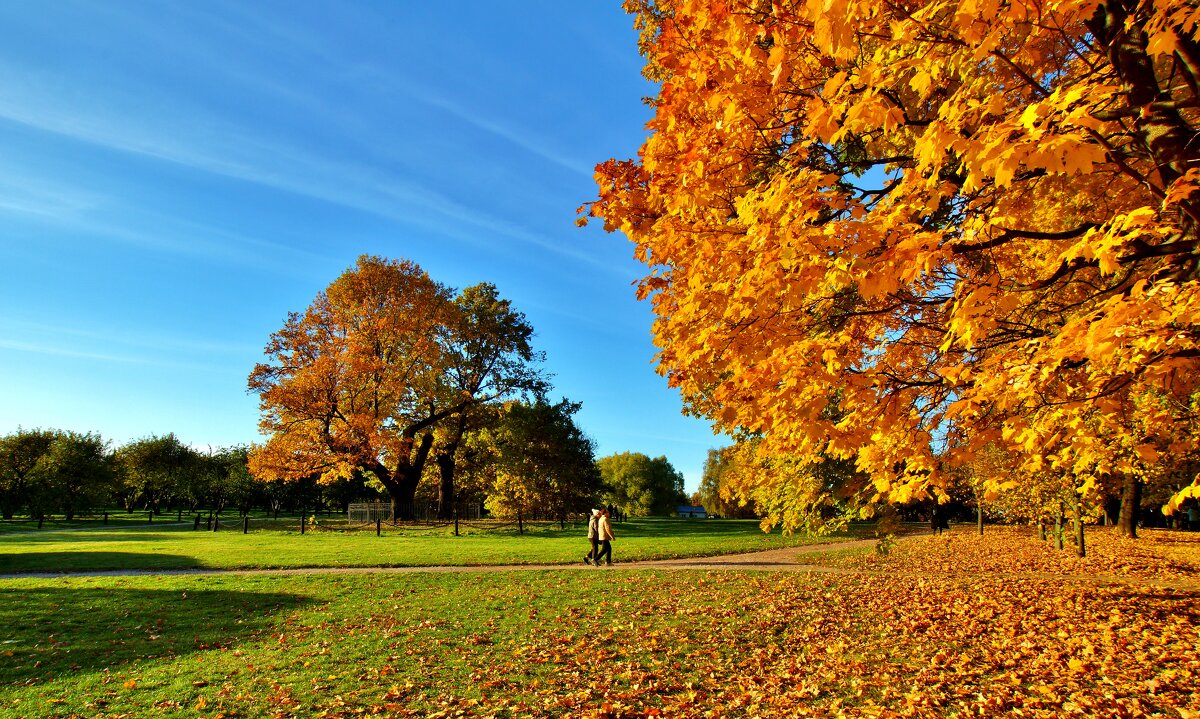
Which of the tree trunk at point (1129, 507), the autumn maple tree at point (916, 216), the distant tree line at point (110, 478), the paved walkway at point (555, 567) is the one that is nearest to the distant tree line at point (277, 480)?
the distant tree line at point (110, 478)

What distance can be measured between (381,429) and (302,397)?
4.45 m

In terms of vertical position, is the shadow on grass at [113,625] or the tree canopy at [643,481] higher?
the shadow on grass at [113,625]

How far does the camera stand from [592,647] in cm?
814

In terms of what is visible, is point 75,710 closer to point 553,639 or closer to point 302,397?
point 553,639

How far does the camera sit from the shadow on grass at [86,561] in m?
15.8

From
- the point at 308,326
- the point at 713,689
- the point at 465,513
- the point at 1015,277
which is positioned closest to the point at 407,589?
the point at 713,689

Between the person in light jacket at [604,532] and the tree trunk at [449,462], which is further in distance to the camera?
the tree trunk at [449,462]

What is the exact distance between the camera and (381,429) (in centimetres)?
3331

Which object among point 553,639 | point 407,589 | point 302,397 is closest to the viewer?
point 553,639

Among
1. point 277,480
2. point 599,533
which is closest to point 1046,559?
point 599,533

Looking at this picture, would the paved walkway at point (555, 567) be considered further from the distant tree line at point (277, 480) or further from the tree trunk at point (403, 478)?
the tree trunk at point (403, 478)

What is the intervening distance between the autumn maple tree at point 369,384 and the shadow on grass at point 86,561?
13.0 meters

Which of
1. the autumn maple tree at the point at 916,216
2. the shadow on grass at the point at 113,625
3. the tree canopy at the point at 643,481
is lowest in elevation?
the tree canopy at the point at 643,481

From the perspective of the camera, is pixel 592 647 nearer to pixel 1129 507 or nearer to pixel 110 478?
pixel 1129 507
